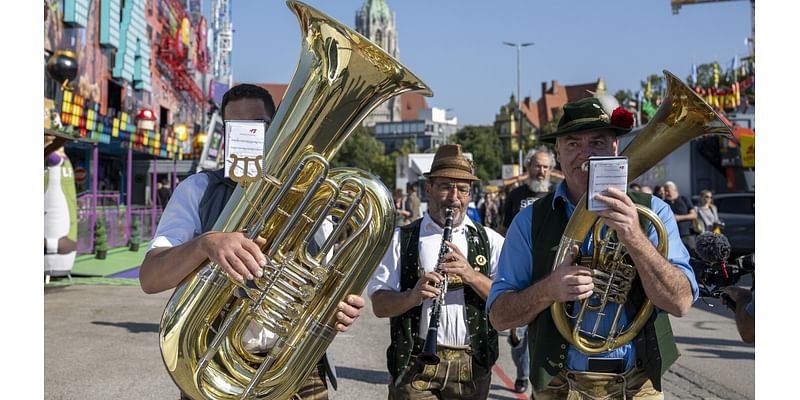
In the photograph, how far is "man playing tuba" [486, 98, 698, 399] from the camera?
2.42 meters

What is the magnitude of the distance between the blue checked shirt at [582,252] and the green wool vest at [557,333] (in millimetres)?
26

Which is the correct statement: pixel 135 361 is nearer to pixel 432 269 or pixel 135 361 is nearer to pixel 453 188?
pixel 432 269

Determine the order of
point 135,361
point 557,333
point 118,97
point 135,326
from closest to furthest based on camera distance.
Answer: point 557,333
point 135,361
point 135,326
point 118,97

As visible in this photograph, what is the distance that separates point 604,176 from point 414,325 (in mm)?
1539

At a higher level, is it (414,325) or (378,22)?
(378,22)

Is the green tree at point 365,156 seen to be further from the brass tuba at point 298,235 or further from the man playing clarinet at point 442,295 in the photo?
the brass tuba at point 298,235

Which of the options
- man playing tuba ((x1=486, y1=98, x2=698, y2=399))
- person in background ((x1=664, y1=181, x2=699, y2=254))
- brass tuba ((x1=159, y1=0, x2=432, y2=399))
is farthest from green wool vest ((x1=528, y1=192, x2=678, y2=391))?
person in background ((x1=664, y1=181, x2=699, y2=254))

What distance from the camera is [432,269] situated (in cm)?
346

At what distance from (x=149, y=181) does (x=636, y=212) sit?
29.1m

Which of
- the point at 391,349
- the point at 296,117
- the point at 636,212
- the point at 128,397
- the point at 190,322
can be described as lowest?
the point at 128,397

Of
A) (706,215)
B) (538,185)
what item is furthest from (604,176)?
(706,215)

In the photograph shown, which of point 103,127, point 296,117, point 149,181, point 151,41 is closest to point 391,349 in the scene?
point 296,117
